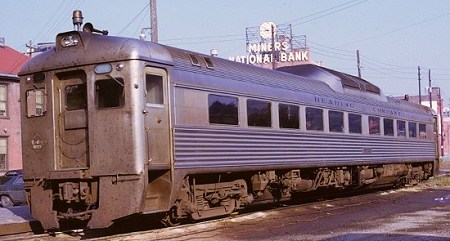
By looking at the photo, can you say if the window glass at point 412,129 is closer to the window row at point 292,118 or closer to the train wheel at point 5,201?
the window row at point 292,118

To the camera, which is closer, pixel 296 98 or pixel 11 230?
pixel 11 230

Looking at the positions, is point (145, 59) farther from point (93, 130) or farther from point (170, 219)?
point (170, 219)

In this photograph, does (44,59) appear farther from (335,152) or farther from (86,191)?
(335,152)

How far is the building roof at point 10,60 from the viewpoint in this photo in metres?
34.2

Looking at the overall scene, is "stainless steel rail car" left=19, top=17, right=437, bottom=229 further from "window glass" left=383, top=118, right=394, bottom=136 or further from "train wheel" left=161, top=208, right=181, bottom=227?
"window glass" left=383, top=118, right=394, bottom=136

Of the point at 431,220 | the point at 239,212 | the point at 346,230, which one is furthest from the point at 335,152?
the point at 346,230

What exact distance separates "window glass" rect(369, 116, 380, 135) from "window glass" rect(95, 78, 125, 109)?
11.3 m

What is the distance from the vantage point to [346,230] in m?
11.3

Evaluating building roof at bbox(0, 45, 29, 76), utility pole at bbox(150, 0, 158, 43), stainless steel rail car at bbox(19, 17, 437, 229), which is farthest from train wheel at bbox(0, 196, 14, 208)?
stainless steel rail car at bbox(19, 17, 437, 229)

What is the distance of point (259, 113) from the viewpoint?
14.0 meters

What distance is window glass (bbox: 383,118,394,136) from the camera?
841 inches

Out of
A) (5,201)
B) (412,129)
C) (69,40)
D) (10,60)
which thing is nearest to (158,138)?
(69,40)

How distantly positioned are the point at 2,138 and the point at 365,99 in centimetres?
1984

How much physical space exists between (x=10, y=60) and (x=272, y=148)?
84.7 ft
